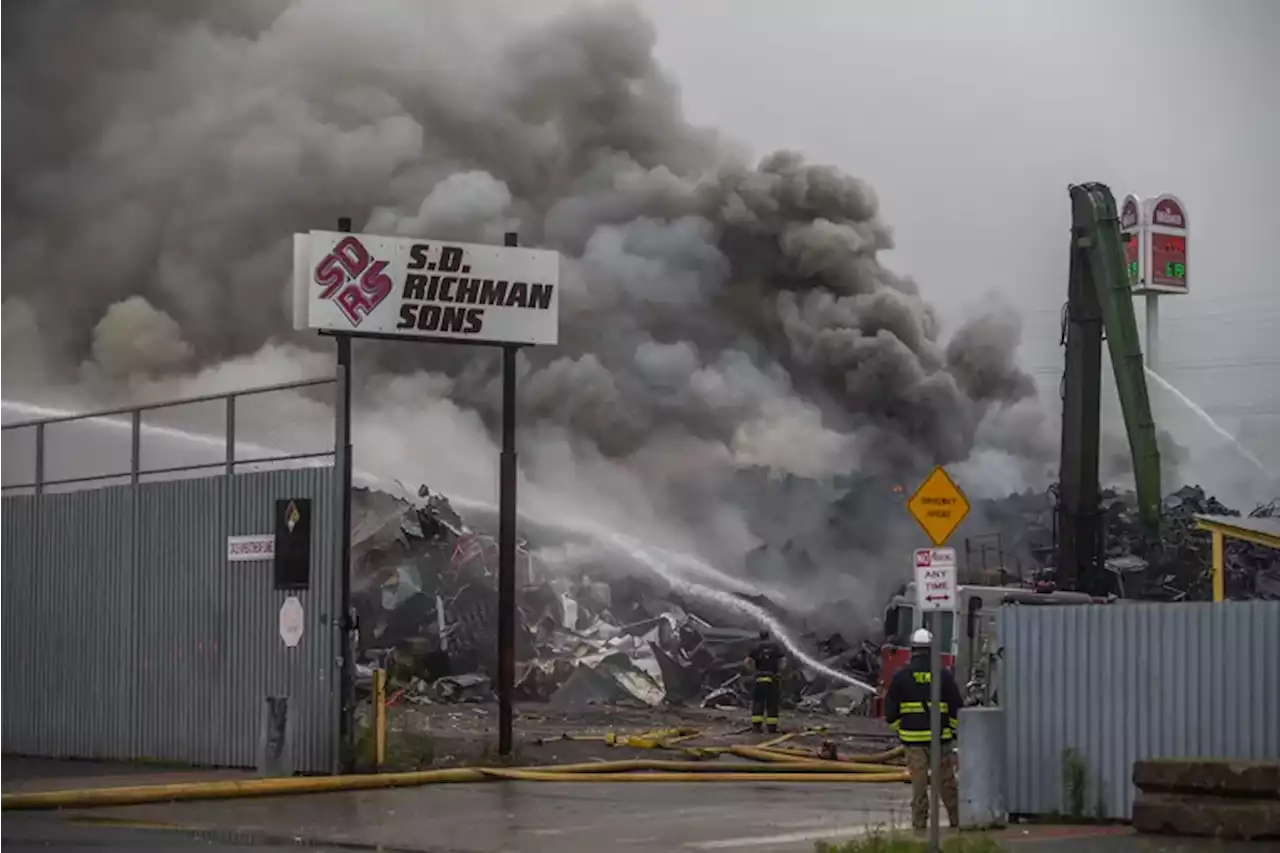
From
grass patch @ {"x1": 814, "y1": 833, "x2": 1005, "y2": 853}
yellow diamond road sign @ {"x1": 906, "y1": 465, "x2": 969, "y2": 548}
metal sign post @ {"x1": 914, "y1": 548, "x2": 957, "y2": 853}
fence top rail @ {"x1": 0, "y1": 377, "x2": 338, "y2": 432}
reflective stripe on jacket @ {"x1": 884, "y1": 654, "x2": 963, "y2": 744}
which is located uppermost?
fence top rail @ {"x1": 0, "y1": 377, "x2": 338, "y2": 432}

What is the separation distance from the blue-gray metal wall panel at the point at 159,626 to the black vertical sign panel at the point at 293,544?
14cm

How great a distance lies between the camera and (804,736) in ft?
102

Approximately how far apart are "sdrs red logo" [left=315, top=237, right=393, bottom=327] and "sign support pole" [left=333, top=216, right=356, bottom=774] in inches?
36.8

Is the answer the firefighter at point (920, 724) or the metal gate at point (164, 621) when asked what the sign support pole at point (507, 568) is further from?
the firefighter at point (920, 724)

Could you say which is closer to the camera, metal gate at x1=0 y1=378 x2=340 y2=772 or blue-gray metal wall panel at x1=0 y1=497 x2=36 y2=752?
metal gate at x1=0 y1=378 x2=340 y2=772

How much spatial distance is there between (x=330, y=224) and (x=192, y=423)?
20.3ft

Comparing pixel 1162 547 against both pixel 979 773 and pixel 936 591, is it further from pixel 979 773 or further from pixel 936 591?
pixel 936 591

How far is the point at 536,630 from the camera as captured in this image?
1622 inches

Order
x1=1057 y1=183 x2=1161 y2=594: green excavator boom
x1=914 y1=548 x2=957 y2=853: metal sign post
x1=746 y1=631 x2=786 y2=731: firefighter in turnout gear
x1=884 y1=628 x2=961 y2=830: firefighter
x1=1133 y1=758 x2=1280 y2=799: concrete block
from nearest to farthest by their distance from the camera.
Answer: x1=914 y1=548 x2=957 y2=853: metal sign post
x1=1133 y1=758 x2=1280 y2=799: concrete block
x1=884 y1=628 x2=961 y2=830: firefighter
x1=746 y1=631 x2=786 y2=731: firefighter in turnout gear
x1=1057 y1=183 x2=1161 y2=594: green excavator boom

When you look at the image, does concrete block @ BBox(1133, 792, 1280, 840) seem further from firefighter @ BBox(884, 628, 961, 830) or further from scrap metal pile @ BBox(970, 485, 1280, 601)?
scrap metal pile @ BBox(970, 485, 1280, 601)

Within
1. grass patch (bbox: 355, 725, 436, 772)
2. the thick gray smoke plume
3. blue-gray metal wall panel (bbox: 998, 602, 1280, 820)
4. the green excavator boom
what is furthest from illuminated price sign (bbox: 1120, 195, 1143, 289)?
blue-gray metal wall panel (bbox: 998, 602, 1280, 820)

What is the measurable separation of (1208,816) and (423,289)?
40.3ft

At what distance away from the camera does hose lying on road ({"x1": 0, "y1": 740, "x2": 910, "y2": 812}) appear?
67.2ft

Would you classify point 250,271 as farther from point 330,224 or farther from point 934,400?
point 934,400
